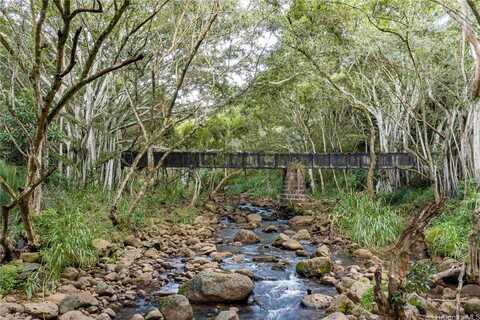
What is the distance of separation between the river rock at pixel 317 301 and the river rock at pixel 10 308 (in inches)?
151

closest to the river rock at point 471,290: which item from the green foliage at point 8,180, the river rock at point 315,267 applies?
the river rock at point 315,267

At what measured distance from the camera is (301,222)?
41.8 feet

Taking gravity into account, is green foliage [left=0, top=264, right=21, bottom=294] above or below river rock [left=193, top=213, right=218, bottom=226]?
above

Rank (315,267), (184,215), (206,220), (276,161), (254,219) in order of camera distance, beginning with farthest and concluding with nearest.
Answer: (276,161) → (254,219) → (206,220) → (184,215) → (315,267)

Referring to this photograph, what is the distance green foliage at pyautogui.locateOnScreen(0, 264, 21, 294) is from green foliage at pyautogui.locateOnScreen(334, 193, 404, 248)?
7051 mm

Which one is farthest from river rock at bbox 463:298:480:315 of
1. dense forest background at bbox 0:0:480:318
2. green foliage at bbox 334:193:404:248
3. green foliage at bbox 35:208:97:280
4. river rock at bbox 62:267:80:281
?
green foliage at bbox 35:208:97:280

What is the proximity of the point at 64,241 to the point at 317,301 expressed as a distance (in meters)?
4.08

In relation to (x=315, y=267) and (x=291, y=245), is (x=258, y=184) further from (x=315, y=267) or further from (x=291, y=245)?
(x=315, y=267)

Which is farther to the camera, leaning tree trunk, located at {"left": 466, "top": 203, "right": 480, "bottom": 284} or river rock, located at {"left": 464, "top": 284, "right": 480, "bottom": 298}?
river rock, located at {"left": 464, "top": 284, "right": 480, "bottom": 298}

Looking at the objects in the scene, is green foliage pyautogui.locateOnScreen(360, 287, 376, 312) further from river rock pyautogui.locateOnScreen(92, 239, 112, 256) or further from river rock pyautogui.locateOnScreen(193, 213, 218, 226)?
river rock pyautogui.locateOnScreen(193, 213, 218, 226)

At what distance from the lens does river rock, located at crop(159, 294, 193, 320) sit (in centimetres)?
499

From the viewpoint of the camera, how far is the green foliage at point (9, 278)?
509cm

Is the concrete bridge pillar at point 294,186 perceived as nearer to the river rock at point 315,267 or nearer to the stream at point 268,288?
the stream at point 268,288

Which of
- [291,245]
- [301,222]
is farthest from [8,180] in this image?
[301,222]
